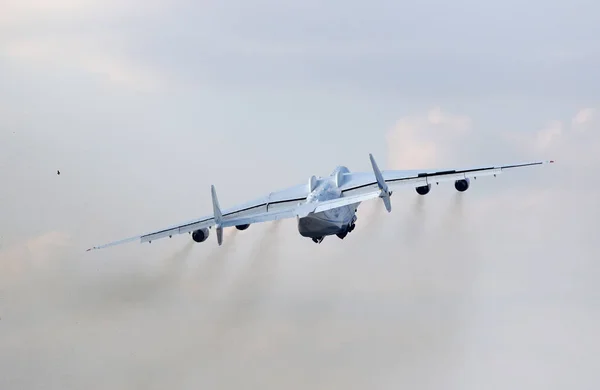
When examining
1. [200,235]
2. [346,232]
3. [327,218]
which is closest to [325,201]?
[327,218]

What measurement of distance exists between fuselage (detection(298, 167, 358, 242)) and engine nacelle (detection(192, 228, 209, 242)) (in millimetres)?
8846

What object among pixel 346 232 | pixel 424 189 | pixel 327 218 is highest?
pixel 424 189

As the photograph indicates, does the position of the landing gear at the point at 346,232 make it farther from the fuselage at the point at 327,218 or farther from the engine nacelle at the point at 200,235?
the engine nacelle at the point at 200,235

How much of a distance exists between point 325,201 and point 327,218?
1.89 metres

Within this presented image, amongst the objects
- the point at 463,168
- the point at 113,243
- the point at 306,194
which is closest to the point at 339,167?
the point at 306,194

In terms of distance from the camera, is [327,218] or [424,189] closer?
[327,218]

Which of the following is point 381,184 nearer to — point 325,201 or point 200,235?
point 325,201

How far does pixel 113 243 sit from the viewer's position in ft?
452

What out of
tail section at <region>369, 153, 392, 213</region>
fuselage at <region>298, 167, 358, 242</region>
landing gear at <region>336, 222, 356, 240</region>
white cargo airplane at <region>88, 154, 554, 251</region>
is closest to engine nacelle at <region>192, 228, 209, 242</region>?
white cargo airplane at <region>88, 154, 554, 251</region>

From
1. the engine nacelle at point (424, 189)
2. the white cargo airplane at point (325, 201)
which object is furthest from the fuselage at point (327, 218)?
the engine nacelle at point (424, 189)

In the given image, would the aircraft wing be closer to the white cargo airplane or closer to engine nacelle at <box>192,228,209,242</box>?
the white cargo airplane

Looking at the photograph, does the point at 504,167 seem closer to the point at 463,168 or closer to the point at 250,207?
the point at 463,168

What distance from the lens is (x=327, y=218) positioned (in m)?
138

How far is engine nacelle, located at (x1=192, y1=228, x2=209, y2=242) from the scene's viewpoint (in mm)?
142750
